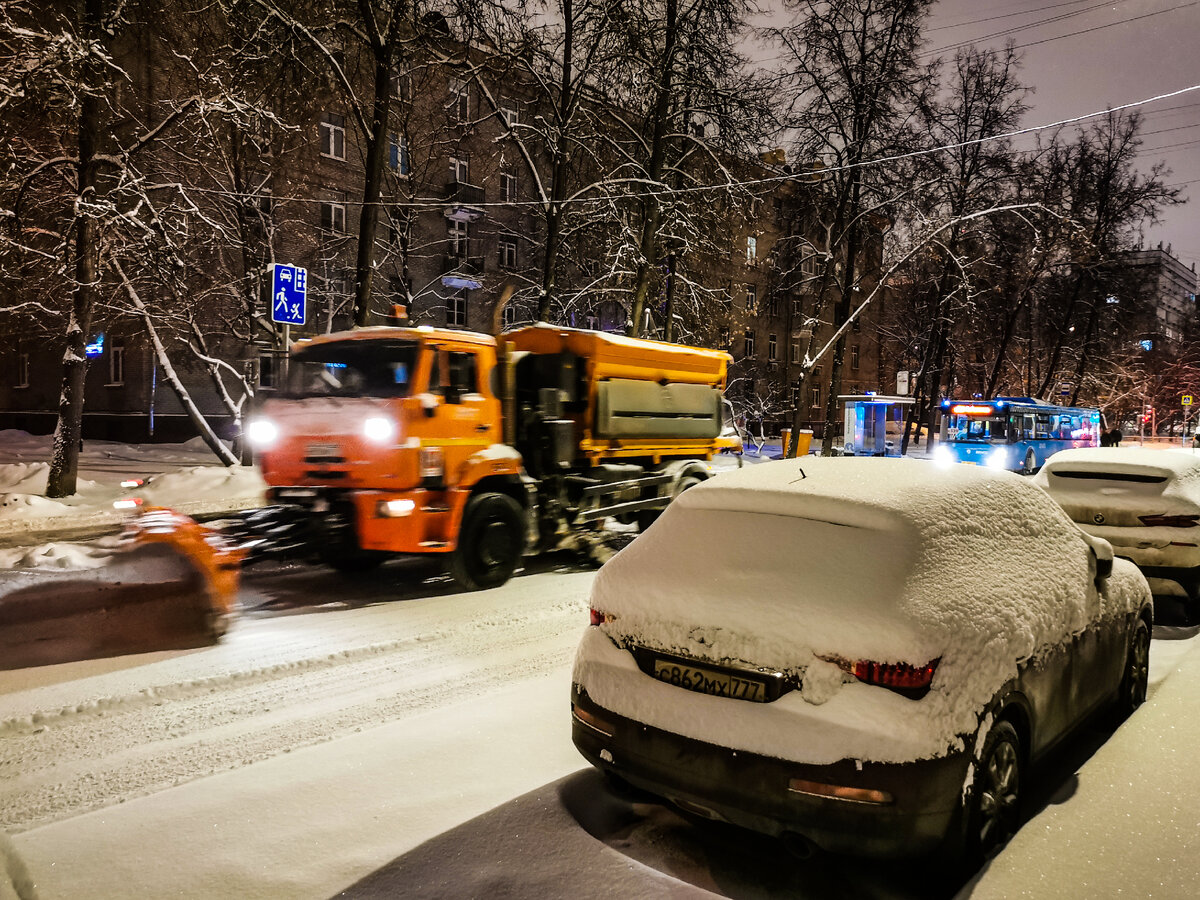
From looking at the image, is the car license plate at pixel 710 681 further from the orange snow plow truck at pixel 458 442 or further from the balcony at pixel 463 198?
the balcony at pixel 463 198

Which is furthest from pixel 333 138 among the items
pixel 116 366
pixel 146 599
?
pixel 146 599

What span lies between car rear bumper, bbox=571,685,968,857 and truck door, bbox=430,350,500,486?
5.33m

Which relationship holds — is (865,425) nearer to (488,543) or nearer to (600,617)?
(488,543)

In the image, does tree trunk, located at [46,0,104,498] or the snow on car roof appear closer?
the snow on car roof

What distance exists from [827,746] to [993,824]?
3.42 ft

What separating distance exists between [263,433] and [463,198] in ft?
100

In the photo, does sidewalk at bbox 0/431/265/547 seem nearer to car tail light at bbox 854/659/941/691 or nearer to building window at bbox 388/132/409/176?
car tail light at bbox 854/659/941/691

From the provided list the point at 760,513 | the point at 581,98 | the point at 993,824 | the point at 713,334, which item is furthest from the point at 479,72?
the point at 993,824

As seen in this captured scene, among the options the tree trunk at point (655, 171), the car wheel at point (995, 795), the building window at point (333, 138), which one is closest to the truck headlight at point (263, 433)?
the car wheel at point (995, 795)

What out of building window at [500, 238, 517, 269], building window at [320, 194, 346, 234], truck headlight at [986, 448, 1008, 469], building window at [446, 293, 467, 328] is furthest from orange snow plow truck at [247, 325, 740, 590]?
building window at [500, 238, 517, 269]

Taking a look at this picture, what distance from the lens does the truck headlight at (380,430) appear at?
7707 millimetres

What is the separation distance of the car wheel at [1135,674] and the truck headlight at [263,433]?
7359 mm

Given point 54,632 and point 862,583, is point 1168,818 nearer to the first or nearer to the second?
point 862,583

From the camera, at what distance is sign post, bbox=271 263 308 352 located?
41.8ft
